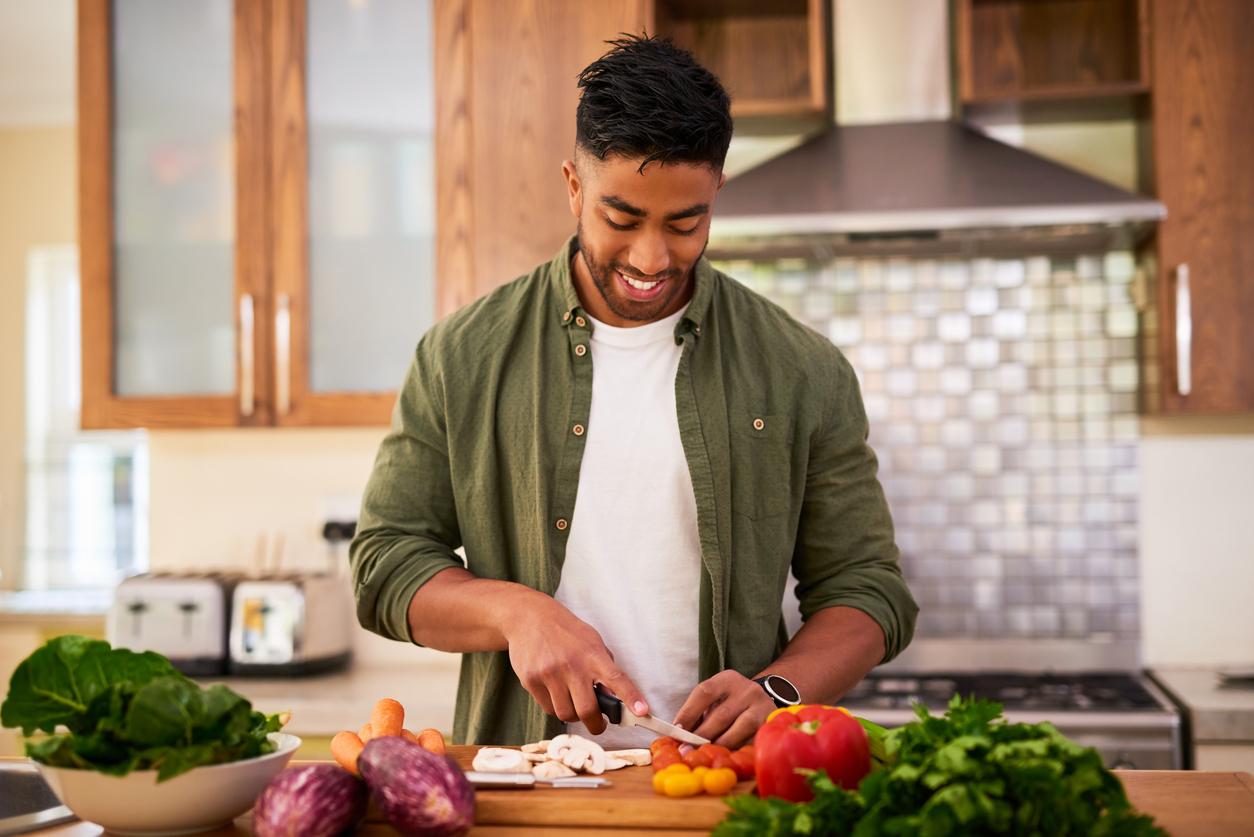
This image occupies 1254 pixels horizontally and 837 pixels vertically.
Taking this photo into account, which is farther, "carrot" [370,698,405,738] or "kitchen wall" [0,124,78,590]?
"kitchen wall" [0,124,78,590]

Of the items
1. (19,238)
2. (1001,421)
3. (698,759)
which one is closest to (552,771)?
(698,759)

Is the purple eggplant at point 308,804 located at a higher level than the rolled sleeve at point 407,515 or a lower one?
lower

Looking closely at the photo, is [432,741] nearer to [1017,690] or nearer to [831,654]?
[831,654]

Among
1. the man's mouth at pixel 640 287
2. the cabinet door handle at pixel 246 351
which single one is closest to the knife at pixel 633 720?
the man's mouth at pixel 640 287

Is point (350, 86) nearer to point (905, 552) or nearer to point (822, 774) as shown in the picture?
point (905, 552)

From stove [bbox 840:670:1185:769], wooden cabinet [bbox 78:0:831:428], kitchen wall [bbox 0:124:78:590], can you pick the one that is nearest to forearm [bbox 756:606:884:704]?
stove [bbox 840:670:1185:769]

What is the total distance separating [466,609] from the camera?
4.73 feet

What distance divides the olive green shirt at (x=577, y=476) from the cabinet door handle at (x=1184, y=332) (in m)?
1.24

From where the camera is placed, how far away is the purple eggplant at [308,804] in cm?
101

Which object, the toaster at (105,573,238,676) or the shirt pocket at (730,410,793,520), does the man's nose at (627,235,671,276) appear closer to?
the shirt pocket at (730,410,793,520)

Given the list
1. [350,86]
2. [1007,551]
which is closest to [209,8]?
[350,86]

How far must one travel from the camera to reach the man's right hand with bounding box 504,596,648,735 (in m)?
1.31

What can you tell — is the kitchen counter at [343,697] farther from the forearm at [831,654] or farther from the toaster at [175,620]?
the forearm at [831,654]

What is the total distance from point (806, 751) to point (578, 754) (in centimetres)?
27
